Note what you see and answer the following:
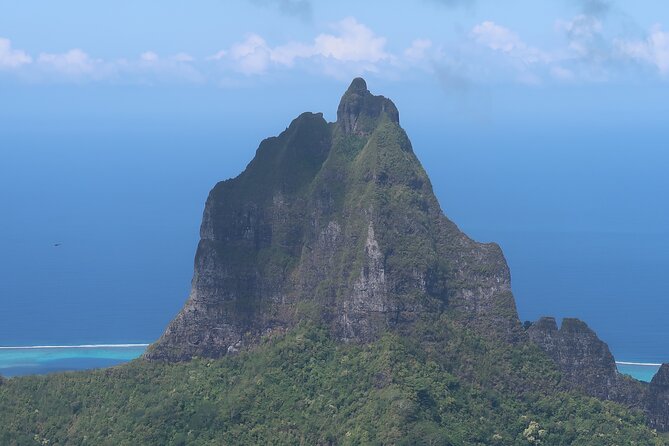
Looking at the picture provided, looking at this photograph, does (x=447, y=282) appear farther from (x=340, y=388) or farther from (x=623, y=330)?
(x=623, y=330)

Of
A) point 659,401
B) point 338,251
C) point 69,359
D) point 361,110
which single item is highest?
point 361,110

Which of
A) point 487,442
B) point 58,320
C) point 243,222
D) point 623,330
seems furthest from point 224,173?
point 487,442

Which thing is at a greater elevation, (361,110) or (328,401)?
(361,110)

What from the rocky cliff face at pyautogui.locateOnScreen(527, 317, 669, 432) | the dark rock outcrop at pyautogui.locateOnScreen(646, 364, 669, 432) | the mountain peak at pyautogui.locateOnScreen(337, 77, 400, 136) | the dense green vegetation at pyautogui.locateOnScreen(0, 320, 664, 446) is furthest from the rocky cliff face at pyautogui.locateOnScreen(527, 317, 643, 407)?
the mountain peak at pyautogui.locateOnScreen(337, 77, 400, 136)

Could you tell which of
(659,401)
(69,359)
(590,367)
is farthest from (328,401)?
(69,359)

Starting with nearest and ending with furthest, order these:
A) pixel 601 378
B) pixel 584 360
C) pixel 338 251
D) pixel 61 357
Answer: pixel 601 378
pixel 584 360
pixel 338 251
pixel 61 357

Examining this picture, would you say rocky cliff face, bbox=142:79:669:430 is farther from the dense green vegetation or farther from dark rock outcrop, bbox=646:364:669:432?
the dense green vegetation

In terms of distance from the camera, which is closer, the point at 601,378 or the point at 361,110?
the point at 601,378

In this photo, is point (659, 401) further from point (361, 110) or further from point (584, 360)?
point (361, 110)
